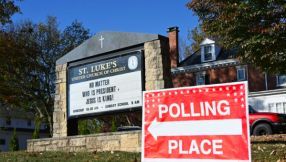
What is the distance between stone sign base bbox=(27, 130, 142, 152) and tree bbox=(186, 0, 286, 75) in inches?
284

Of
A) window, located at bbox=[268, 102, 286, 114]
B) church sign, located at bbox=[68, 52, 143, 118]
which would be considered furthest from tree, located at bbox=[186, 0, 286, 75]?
window, located at bbox=[268, 102, 286, 114]

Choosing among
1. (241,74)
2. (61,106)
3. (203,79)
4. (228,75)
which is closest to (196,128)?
(61,106)

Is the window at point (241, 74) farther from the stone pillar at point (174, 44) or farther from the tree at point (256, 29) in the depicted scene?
the tree at point (256, 29)

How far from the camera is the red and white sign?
3834mm

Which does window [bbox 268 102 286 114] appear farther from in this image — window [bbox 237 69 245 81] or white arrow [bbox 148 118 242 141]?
white arrow [bbox 148 118 242 141]

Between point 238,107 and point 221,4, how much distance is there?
37.9ft

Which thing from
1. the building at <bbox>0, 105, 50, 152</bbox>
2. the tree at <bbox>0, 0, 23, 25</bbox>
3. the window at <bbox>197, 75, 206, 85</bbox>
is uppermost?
the tree at <bbox>0, 0, 23, 25</bbox>

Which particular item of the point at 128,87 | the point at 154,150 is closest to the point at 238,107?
the point at 154,150

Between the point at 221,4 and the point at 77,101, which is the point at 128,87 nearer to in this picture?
the point at 77,101

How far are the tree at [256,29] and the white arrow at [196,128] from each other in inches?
374

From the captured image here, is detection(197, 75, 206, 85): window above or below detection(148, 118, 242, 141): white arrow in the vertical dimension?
above

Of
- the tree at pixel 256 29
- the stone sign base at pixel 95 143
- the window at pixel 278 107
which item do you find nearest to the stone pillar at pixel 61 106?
the stone sign base at pixel 95 143

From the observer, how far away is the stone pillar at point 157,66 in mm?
8672

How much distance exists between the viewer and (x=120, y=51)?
31.8ft
